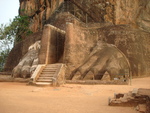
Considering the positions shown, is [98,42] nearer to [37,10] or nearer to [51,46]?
[51,46]

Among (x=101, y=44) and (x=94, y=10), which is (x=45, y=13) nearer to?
(x=94, y=10)

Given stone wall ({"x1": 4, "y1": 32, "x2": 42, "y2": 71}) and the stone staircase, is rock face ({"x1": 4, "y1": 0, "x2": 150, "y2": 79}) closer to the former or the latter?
the stone staircase

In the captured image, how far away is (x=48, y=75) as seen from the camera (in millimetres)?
9352

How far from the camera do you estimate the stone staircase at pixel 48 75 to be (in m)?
8.58

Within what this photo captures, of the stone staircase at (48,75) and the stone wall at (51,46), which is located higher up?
the stone wall at (51,46)

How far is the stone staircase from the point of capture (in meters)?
8.58

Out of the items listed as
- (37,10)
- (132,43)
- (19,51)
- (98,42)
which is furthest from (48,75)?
(37,10)

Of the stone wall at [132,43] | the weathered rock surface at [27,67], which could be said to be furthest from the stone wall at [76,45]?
the weathered rock surface at [27,67]

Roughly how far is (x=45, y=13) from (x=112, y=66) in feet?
66.1

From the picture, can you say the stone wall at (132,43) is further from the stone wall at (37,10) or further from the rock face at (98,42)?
the stone wall at (37,10)

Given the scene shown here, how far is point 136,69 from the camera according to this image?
12406 millimetres

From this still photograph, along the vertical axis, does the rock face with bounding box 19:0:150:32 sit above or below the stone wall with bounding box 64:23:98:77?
above

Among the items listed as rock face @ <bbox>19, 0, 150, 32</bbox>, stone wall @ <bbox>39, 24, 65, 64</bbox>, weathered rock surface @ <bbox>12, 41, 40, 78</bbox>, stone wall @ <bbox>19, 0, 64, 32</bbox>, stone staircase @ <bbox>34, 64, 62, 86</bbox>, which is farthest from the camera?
stone wall @ <bbox>19, 0, 64, 32</bbox>

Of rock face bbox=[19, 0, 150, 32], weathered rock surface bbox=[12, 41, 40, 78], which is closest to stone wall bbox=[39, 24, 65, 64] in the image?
weathered rock surface bbox=[12, 41, 40, 78]
